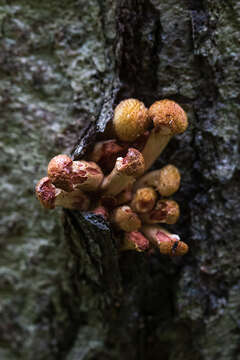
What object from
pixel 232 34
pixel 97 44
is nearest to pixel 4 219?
pixel 97 44

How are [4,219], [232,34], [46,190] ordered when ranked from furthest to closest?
[4,219], [232,34], [46,190]

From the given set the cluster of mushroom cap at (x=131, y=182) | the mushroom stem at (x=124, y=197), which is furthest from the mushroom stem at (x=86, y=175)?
the mushroom stem at (x=124, y=197)

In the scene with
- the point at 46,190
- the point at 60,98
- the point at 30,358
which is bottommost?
the point at 30,358

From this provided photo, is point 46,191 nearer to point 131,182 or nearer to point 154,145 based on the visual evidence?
point 131,182

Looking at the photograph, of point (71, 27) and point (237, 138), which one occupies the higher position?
point (71, 27)

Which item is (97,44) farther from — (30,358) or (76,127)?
(30,358)

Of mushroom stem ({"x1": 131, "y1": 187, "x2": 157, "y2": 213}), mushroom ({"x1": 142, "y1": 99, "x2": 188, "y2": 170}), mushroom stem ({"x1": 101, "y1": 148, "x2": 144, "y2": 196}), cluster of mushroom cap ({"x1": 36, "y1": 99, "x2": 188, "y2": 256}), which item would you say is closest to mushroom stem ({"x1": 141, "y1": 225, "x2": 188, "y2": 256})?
cluster of mushroom cap ({"x1": 36, "y1": 99, "x2": 188, "y2": 256})
